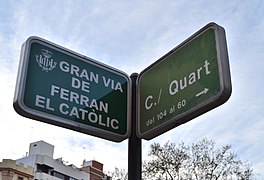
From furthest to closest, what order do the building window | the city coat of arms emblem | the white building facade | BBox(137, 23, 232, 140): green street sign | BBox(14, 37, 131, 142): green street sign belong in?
the building window
the white building facade
the city coat of arms emblem
BBox(14, 37, 131, 142): green street sign
BBox(137, 23, 232, 140): green street sign

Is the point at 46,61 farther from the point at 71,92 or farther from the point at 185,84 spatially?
the point at 185,84

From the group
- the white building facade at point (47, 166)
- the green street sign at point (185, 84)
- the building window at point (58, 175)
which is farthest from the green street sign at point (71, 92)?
the building window at point (58, 175)

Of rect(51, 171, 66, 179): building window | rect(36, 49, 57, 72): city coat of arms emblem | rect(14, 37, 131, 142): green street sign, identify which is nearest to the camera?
rect(14, 37, 131, 142): green street sign

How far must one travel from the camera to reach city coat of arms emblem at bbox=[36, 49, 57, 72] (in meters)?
2.45

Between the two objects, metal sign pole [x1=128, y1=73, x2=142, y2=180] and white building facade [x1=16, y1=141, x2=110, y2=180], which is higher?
white building facade [x1=16, y1=141, x2=110, y2=180]

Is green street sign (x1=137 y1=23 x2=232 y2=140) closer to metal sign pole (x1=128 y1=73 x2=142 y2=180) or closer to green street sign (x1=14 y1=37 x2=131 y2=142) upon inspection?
metal sign pole (x1=128 y1=73 x2=142 y2=180)

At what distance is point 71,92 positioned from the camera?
8.14ft

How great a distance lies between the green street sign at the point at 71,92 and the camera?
92.0 inches

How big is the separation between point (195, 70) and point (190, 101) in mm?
167

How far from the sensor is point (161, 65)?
2.62m

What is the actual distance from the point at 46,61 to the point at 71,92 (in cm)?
22

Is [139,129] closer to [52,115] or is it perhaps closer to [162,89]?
[162,89]

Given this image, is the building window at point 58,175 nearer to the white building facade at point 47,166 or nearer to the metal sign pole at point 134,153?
the white building facade at point 47,166

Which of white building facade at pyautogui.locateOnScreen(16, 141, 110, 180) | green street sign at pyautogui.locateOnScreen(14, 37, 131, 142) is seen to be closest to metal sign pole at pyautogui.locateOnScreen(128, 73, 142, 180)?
green street sign at pyautogui.locateOnScreen(14, 37, 131, 142)
